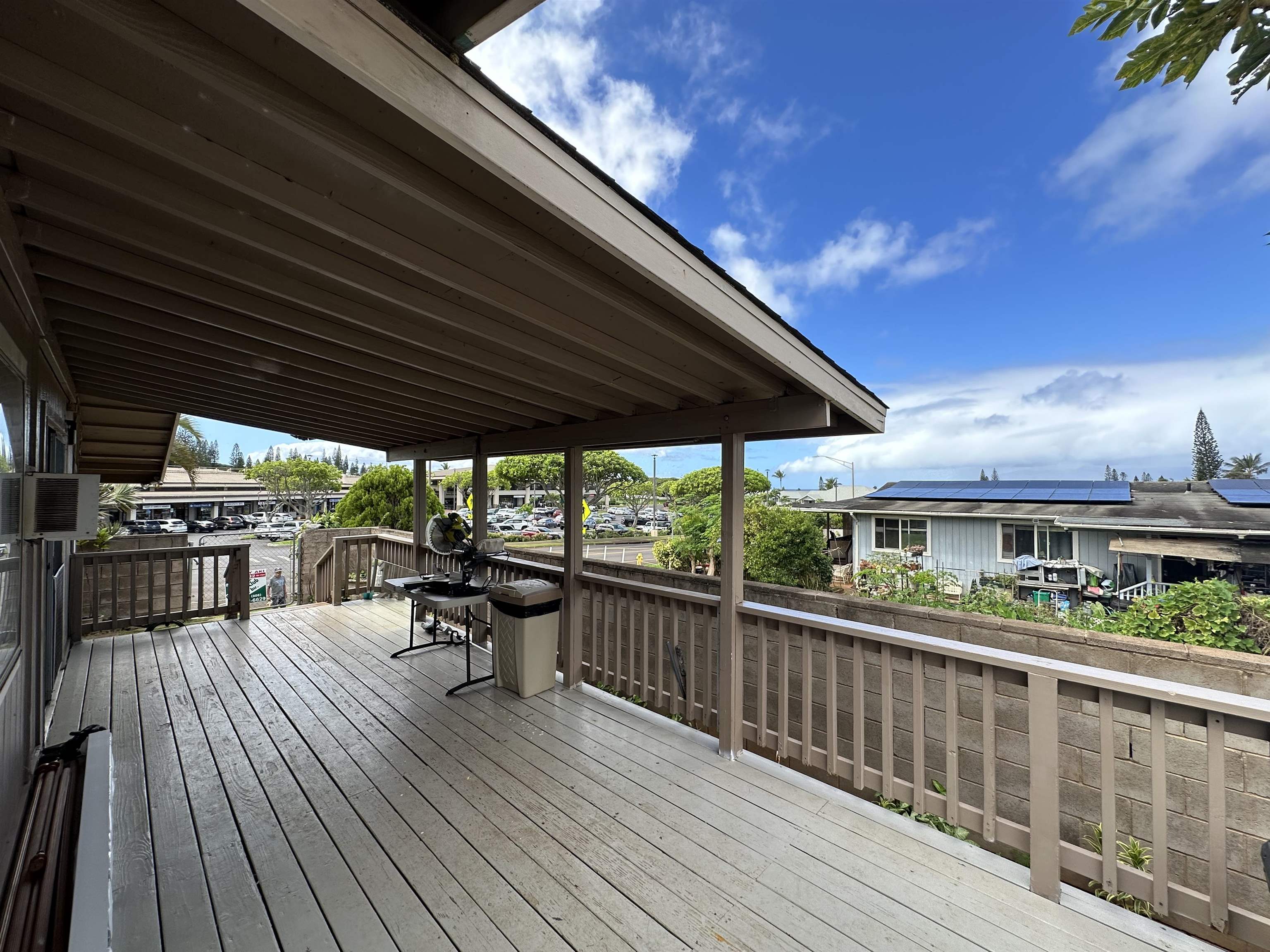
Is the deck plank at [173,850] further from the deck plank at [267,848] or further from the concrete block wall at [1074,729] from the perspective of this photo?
the concrete block wall at [1074,729]

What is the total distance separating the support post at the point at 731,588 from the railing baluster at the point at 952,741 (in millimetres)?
1009

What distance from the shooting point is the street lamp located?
1230 cm

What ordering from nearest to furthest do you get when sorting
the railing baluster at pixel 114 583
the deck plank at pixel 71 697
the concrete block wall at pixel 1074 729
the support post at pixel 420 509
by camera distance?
the concrete block wall at pixel 1074 729 < the deck plank at pixel 71 697 < the railing baluster at pixel 114 583 < the support post at pixel 420 509

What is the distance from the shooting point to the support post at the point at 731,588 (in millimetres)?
2914

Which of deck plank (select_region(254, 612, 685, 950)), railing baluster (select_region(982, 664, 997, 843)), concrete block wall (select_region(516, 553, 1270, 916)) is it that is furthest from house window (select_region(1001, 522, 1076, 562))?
deck plank (select_region(254, 612, 685, 950))

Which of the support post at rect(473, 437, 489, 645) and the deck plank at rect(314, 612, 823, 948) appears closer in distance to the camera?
the deck plank at rect(314, 612, 823, 948)

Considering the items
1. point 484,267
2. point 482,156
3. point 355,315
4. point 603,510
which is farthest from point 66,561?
point 603,510

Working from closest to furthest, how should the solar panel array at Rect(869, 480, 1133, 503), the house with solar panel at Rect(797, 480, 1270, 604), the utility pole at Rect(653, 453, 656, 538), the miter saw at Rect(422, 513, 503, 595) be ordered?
the miter saw at Rect(422, 513, 503, 595), the house with solar panel at Rect(797, 480, 1270, 604), the solar panel array at Rect(869, 480, 1133, 503), the utility pole at Rect(653, 453, 656, 538)

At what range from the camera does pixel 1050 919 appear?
5.86ft

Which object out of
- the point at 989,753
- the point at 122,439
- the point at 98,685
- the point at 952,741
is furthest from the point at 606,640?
the point at 122,439

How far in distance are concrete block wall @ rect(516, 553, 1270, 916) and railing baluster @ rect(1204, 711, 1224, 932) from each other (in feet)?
1.49

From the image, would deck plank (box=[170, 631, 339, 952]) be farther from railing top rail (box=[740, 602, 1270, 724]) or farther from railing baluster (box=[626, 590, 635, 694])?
railing top rail (box=[740, 602, 1270, 724])

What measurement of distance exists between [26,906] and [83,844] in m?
0.46

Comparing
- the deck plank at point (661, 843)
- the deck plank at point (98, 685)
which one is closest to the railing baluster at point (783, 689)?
the deck plank at point (661, 843)
